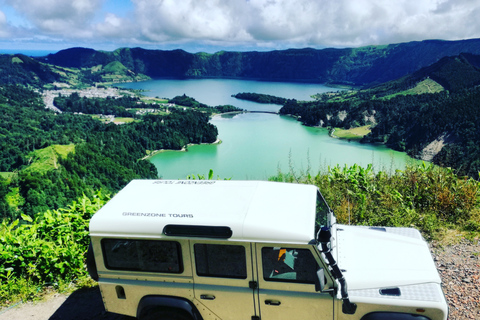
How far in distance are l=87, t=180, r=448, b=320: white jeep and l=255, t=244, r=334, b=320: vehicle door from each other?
0.01 meters

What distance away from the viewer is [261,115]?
151 m

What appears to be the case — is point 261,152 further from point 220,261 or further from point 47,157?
point 220,261

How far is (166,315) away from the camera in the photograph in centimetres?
461

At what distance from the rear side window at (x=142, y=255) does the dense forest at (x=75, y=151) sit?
55.4 m

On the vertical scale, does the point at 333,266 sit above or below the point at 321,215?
below

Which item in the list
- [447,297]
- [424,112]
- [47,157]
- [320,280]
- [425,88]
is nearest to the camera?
[320,280]

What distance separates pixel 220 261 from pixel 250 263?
0.38m

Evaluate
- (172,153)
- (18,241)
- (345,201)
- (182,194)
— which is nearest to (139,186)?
(182,194)

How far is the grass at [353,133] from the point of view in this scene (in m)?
109

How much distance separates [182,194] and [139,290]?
1.39 meters

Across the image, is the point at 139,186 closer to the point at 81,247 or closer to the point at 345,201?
the point at 81,247

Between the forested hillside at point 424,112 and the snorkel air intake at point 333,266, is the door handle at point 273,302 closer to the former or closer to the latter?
the snorkel air intake at point 333,266

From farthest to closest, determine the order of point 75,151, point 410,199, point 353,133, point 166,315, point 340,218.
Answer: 1. point 353,133
2. point 75,151
3. point 410,199
4. point 340,218
5. point 166,315

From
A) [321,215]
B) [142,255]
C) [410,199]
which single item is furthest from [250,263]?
[410,199]
